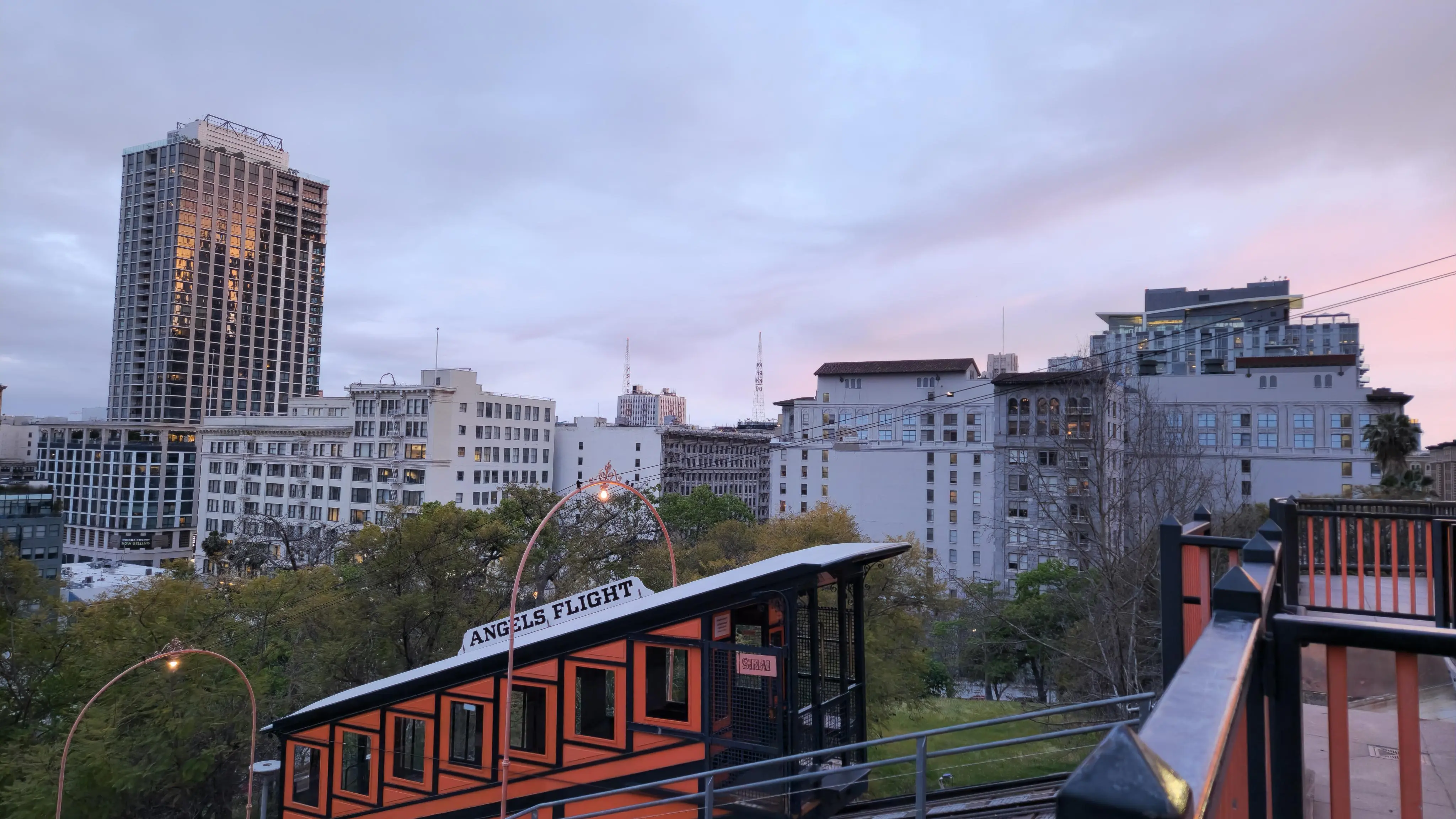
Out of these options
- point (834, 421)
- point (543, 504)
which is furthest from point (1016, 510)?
point (543, 504)

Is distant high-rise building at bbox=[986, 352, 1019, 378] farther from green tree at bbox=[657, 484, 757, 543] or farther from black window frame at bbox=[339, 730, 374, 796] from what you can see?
black window frame at bbox=[339, 730, 374, 796]

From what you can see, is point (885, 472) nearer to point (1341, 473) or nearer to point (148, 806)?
point (1341, 473)

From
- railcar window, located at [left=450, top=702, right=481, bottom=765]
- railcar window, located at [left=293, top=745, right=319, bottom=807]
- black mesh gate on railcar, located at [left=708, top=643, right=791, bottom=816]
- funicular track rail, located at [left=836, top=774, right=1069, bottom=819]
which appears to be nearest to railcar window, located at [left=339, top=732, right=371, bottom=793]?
railcar window, located at [left=293, top=745, right=319, bottom=807]

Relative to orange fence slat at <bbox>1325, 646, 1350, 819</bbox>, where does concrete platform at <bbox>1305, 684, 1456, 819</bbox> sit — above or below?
below

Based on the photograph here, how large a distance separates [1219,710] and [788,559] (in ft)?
29.1

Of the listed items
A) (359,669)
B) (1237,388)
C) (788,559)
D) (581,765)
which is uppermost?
(1237,388)

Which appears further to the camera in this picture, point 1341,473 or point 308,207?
point 308,207

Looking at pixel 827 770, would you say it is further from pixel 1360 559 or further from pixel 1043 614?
pixel 1043 614

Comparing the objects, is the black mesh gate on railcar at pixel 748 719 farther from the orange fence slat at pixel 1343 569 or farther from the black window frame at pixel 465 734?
the orange fence slat at pixel 1343 569

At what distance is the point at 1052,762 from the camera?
18.4 meters

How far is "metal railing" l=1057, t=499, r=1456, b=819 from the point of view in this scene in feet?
3.12

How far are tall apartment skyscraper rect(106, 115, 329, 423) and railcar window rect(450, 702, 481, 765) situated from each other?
14808 centimetres

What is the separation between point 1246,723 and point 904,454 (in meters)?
75.5

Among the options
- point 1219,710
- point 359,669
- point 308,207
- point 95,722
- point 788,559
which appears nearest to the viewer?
point 1219,710
